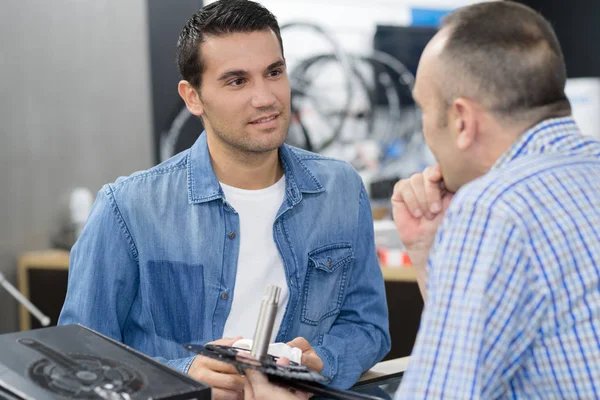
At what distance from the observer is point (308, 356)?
65.7 inches

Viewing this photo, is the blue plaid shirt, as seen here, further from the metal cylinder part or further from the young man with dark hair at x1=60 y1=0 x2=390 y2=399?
the young man with dark hair at x1=60 y1=0 x2=390 y2=399

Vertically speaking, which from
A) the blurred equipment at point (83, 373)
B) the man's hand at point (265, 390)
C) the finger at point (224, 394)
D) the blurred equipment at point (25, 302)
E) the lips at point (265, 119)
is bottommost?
the blurred equipment at point (25, 302)

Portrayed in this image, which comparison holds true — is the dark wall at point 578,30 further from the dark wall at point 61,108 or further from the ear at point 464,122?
the ear at point 464,122

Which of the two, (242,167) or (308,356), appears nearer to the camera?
(308,356)

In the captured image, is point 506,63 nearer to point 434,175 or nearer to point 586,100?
point 434,175

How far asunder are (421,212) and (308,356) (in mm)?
403

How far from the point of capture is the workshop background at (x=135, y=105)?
4617 millimetres

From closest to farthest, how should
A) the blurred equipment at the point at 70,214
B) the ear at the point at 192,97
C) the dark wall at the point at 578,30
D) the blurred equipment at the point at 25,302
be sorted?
1. the ear at the point at 192,97
2. the blurred equipment at the point at 25,302
3. the blurred equipment at the point at 70,214
4. the dark wall at the point at 578,30

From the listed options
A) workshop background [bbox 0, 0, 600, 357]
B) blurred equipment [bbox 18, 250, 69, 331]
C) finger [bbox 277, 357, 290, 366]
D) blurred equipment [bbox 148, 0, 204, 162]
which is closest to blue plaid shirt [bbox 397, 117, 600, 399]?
finger [bbox 277, 357, 290, 366]

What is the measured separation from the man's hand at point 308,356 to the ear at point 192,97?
0.69 m

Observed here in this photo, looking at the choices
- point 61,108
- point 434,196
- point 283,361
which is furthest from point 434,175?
point 61,108

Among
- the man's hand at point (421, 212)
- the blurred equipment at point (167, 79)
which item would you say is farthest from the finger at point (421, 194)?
the blurred equipment at point (167, 79)

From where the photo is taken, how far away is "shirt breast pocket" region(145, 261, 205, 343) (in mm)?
1876

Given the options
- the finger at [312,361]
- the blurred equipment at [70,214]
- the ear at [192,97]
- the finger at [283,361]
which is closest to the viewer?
the finger at [283,361]
